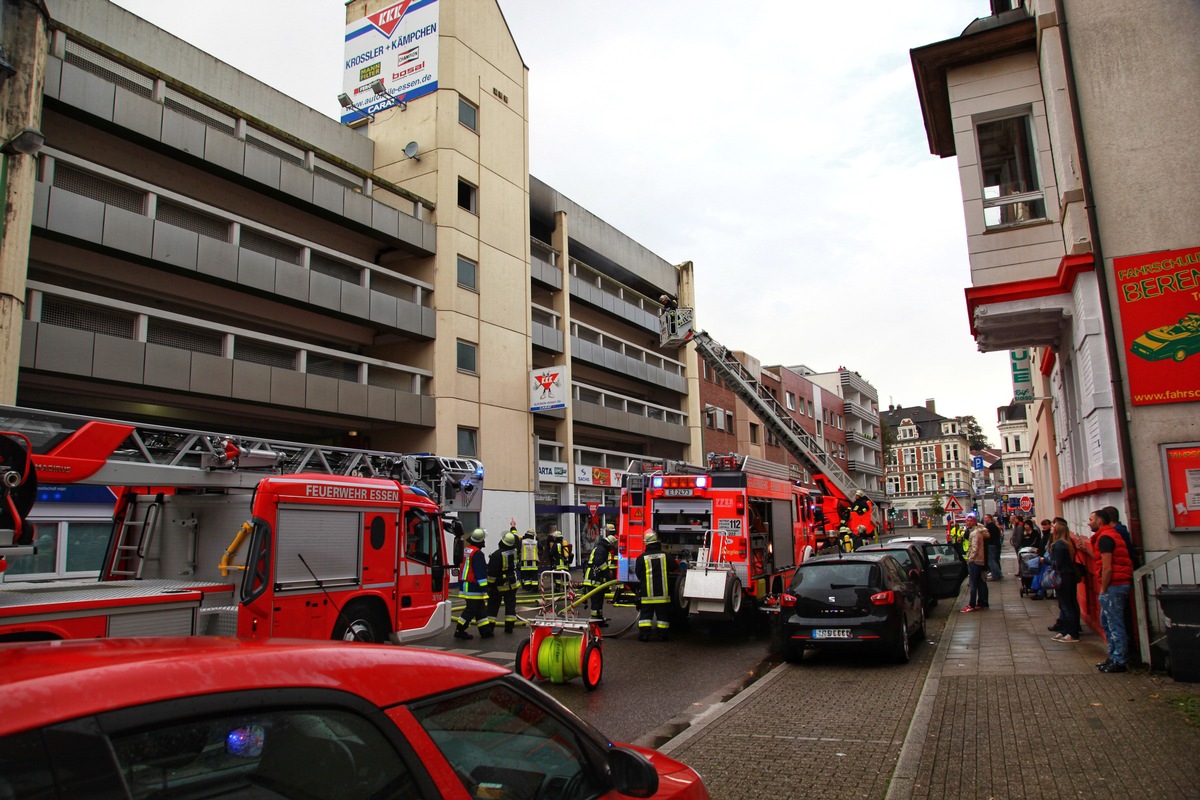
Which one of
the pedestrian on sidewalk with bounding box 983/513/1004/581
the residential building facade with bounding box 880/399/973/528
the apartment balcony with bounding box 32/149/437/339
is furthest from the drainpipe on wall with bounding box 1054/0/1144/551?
the residential building facade with bounding box 880/399/973/528

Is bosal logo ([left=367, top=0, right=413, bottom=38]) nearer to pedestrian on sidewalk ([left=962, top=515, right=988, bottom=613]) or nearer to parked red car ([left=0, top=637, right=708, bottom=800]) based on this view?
pedestrian on sidewalk ([left=962, top=515, right=988, bottom=613])

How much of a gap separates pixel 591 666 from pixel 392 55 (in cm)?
2783

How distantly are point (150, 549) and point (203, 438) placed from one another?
1.45m

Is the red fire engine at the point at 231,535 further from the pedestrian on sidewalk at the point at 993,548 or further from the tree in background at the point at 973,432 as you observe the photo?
the tree in background at the point at 973,432

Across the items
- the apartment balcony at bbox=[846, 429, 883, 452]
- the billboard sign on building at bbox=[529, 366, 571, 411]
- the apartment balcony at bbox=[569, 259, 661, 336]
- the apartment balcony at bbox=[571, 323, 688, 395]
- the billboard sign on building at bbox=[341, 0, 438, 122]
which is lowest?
the billboard sign on building at bbox=[529, 366, 571, 411]

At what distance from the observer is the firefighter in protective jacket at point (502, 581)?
1265 centimetres

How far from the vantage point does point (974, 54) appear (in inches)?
476

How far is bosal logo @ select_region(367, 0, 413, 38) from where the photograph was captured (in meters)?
30.5

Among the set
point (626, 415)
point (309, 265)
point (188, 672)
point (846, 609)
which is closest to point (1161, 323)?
point (846, 609)

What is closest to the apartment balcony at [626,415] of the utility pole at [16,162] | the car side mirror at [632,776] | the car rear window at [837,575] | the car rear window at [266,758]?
the utility pole at [16,162]

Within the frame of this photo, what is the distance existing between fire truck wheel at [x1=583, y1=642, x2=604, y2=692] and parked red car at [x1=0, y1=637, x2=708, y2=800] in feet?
21.9

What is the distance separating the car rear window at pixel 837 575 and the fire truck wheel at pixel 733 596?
6.94 ft

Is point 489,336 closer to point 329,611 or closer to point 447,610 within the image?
point 447,610

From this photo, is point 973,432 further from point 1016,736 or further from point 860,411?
point 1016,736
